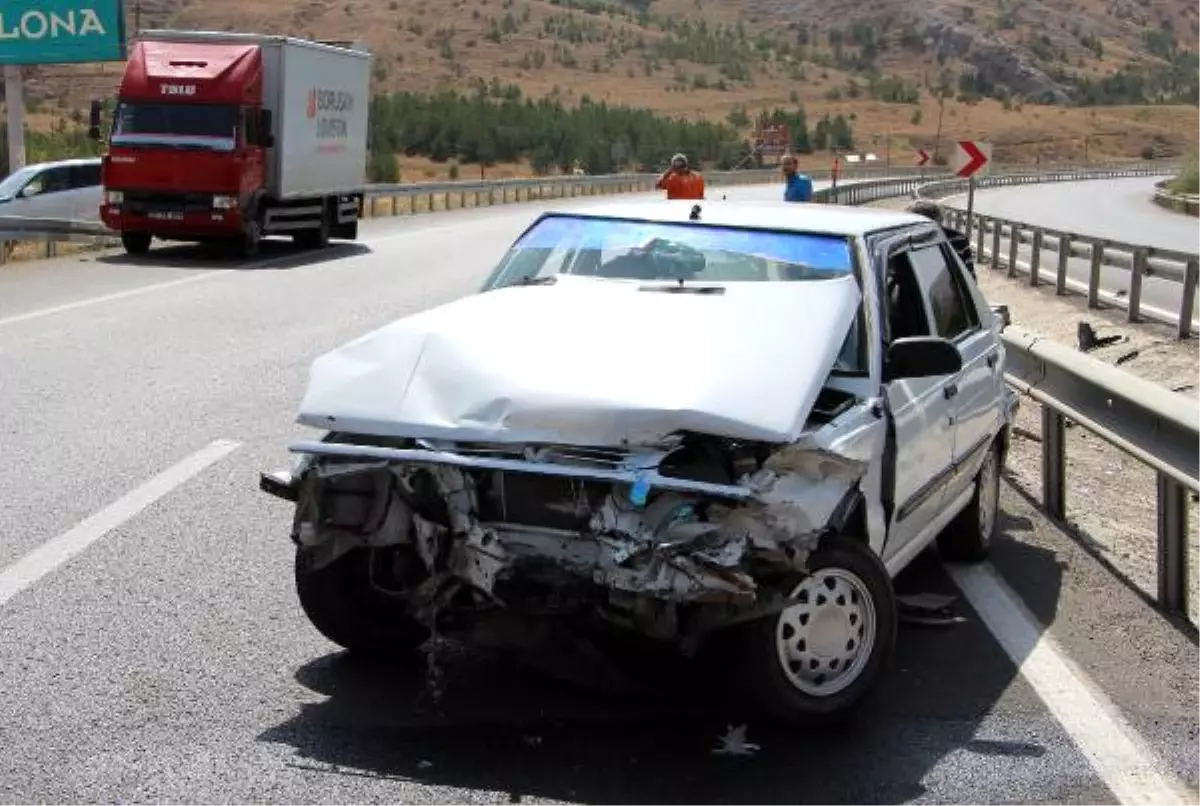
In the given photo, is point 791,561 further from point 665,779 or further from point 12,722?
point 12,722

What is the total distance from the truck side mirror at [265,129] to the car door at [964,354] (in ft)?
60.5

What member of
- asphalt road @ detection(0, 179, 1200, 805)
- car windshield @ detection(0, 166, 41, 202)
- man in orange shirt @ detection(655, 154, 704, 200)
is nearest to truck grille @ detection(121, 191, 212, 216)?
car windshield @ detection(0, 166, 41, 202)

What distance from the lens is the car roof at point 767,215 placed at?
6.20 meters

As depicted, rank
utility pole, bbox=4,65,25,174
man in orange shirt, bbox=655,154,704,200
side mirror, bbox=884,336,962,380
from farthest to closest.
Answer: utility pole, bbox=4,65,25,174
man in orange shirt, bbox=655,154,704,200
side mirror, bbox=884,336,962,380

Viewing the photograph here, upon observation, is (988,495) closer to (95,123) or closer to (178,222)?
(178,222)

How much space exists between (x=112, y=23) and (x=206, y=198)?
33.4 feet

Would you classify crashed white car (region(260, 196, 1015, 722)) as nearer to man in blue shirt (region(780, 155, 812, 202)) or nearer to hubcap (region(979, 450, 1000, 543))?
hubcap (region(979, 450, 1000, 543))

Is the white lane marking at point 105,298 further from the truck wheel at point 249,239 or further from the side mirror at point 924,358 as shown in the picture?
the side mirror at point 924,358

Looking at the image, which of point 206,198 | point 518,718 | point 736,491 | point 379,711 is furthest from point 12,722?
point 206,198

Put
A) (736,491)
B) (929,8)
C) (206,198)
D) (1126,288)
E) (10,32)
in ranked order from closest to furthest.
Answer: (736,491) < (1126,288) < (206,198) < (10,32) < (929,8)

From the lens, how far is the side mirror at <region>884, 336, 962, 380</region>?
5.55 metres

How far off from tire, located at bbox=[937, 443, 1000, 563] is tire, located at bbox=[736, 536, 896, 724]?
7.21ft

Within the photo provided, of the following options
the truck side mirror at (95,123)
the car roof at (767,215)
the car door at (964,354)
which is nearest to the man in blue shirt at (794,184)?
the truck side mirror at (95,123)

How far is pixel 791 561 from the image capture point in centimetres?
464
